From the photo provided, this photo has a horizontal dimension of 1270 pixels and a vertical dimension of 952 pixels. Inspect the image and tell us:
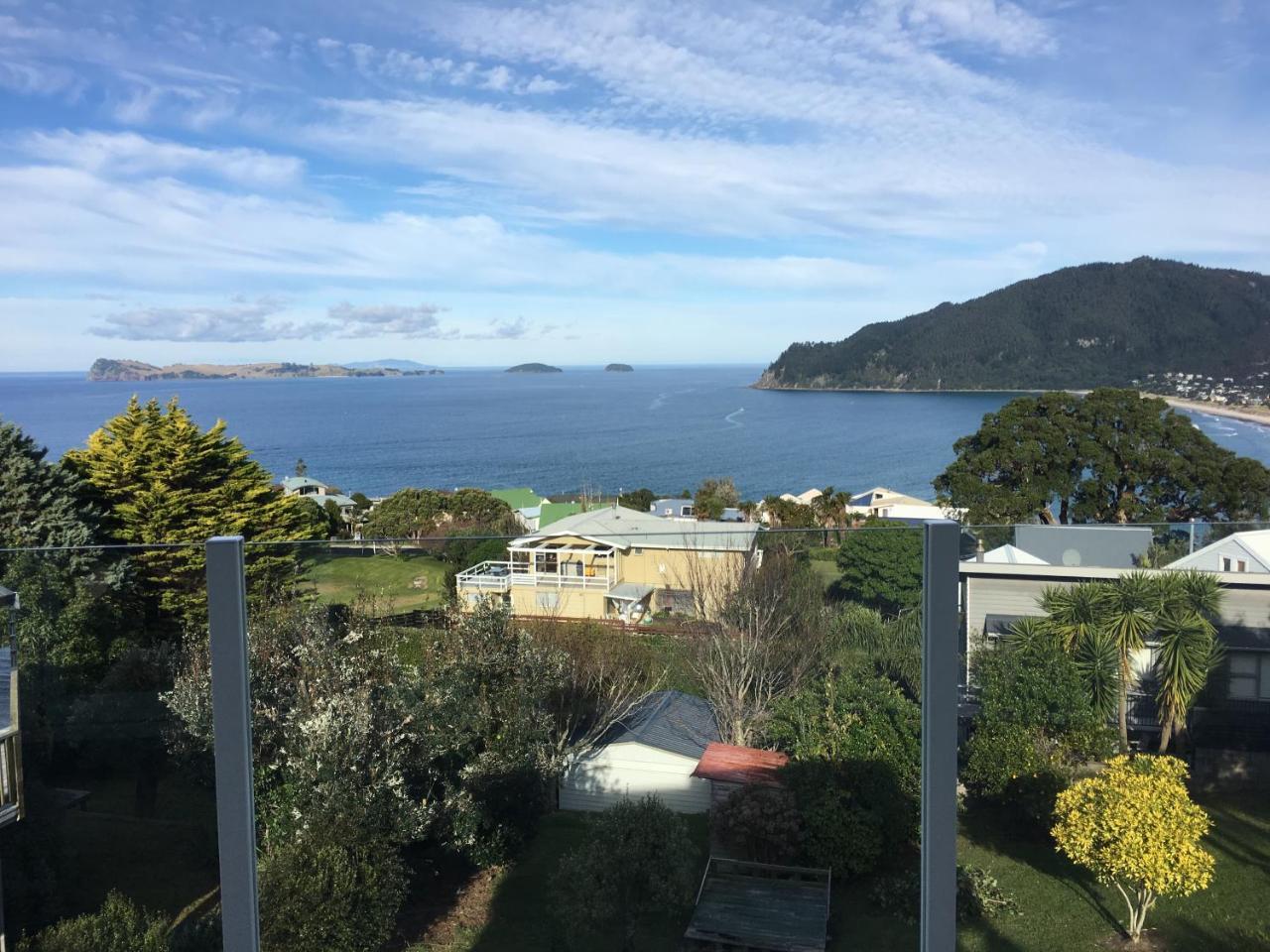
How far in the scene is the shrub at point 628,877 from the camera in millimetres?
1885

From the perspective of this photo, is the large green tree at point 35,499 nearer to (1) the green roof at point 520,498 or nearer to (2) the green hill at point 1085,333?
(1) the green roof at point 520,498

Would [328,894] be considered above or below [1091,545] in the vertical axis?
below

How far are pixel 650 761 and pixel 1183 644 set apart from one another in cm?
119

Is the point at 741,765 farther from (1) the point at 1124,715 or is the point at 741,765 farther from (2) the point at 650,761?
(1) the point at 1124,715

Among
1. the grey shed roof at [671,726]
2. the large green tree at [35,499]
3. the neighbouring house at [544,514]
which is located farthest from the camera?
the neighbouring house at [544,514]

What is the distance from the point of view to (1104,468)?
20.6 meters

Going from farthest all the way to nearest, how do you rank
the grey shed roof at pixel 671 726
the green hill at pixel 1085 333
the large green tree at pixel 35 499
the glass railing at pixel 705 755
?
the green hill at pixel 1085 333 < the large green tree at pixel 35 499 < the grey shed roof at pixel 671 726 < the glass railing at pixel 705 755

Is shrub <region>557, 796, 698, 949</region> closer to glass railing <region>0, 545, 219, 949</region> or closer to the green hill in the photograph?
glass railing <region>0, 545, 219, 949</region>

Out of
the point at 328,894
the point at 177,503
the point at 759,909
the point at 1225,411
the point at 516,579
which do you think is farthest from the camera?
the point at 1225,411

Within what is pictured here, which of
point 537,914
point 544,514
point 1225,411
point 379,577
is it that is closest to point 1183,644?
point 537,914

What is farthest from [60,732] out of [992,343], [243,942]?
[992,343]

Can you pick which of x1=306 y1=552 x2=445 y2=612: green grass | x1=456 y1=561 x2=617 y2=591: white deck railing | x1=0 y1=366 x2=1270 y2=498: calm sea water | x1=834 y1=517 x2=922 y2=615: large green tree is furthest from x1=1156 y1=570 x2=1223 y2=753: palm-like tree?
x1=0 y1=366 x2=1270 y2=498: calm sea water

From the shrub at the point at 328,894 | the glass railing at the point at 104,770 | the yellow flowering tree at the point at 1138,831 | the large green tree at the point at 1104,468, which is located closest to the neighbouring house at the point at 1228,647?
the yellow flowering tree at the point at 1138,831

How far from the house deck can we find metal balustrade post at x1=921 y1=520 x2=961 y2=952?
8.2 inches
